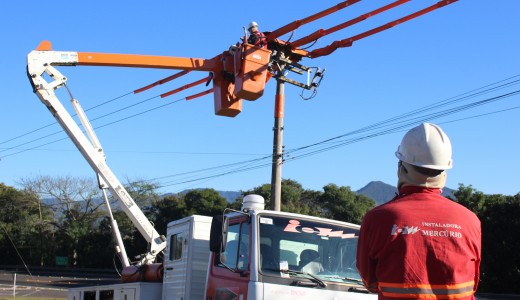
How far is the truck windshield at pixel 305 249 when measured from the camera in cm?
609

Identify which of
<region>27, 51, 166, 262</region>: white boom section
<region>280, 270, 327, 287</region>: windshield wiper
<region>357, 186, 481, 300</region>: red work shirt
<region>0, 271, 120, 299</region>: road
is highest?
<region>27, 51, 166, 262</region>: white boom section

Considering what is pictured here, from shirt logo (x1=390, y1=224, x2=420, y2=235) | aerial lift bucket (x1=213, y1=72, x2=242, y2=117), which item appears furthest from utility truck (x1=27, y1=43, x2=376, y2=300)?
shirt logo (x1=390, y1=224, x2=420, y2=235)

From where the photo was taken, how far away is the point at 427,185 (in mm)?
2711

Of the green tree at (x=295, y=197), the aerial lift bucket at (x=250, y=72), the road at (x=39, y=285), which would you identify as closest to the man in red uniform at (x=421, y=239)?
the aerial lift bucket at (x=250, y=72)

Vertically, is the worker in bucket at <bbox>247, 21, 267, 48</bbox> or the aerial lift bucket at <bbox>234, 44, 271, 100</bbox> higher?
the worker in bucket at <bbox>247, 21, 267, 48</bbox>

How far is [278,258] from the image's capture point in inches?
241

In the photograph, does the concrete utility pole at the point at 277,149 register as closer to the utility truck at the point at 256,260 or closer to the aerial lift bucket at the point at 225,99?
the aerial lift bucket at the point at 225,99

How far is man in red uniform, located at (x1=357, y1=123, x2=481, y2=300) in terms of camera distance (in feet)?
8.05

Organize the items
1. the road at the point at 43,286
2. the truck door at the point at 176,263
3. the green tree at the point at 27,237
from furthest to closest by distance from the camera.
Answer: the green tree at the point at 27,237 < the road at the point at 43,286 < the truck door at the point at 176,263

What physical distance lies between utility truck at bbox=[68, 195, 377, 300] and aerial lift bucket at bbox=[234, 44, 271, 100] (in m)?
3.52

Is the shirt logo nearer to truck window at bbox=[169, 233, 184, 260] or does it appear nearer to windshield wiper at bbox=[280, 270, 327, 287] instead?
windshield wiper at bbox=[280, 270, 327, 287]


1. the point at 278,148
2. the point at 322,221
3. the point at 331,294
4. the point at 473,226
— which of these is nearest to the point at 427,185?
the point at 473,226

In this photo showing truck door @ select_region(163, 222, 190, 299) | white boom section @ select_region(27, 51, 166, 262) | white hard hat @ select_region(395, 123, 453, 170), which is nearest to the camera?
white hard hat @ select_region(395, 123, 453, 170)

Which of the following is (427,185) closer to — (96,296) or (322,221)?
(322,221)
